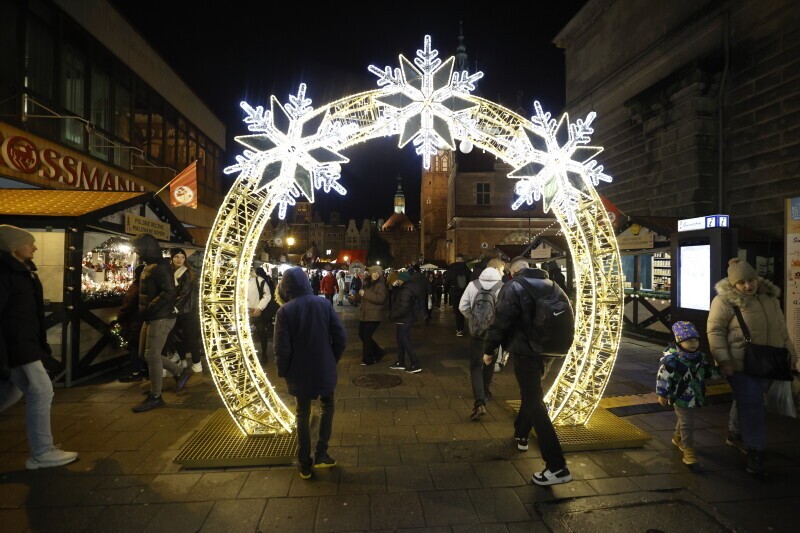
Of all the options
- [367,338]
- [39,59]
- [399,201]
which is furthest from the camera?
[399,201]

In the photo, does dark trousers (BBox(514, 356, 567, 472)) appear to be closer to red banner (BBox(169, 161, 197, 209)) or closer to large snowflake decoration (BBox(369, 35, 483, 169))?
large snowflake decoration (BBox(369, 35, 483, 169))

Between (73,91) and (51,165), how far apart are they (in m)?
2.79

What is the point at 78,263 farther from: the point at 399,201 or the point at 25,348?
the point at 399,201

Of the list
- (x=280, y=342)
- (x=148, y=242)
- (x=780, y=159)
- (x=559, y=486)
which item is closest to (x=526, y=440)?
(x=559, y=486)

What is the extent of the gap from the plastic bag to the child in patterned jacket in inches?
20.5

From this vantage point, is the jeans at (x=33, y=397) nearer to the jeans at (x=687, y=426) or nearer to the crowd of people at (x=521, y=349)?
the crowd of people at (x=521, y=349)

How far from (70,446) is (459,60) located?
55.3 m

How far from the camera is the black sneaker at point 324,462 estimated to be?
397 cm

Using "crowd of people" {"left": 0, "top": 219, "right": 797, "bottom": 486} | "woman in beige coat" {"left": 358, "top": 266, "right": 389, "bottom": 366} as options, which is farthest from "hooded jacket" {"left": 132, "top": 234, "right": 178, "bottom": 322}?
"woman in beige coat" {"left": 358, "top": 266, "right": 389, "bottom": 366}

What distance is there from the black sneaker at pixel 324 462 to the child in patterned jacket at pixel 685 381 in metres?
3.24

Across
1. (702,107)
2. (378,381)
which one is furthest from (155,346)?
(702,107)

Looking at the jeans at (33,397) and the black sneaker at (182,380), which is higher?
the jeans at (33,397)

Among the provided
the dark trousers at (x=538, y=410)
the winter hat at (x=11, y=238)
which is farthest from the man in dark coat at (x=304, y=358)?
the winter hat at (x=11, y=238)

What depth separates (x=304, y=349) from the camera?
3.80 metres
